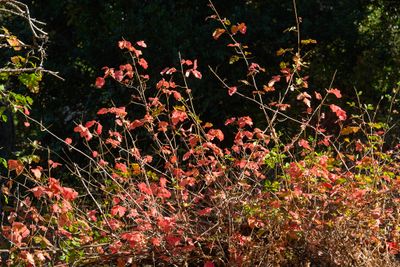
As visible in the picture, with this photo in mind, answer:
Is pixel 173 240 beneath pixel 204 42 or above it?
above

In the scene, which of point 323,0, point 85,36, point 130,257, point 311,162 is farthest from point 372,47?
point 130,257

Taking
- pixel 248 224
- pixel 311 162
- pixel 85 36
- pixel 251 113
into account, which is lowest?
pixel 251 113

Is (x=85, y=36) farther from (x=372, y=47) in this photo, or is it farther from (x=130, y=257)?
(x=130, y=257)

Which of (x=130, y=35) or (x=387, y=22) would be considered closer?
(x=130, y=35)

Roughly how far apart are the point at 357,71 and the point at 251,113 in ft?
5.54

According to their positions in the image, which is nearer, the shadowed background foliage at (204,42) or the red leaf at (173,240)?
the red leaf at (173,240)

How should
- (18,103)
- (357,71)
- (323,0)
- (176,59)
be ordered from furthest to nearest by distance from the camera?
(357,71), (323,0), (176,59), (18,103)

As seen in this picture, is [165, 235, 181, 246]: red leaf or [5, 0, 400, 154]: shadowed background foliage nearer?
[165, 235, 181, 246]: red leaf

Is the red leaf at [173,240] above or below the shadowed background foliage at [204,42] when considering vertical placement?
above

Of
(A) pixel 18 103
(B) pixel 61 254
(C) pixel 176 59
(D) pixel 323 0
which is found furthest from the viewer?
(D) pixel 323 0

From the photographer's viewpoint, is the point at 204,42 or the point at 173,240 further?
the point at 204,42

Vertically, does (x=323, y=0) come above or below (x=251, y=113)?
above

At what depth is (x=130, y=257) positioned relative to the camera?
5.00 m

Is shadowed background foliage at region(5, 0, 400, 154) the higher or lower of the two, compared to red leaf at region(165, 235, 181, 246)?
lower
